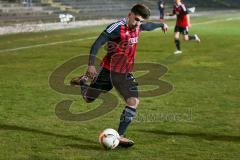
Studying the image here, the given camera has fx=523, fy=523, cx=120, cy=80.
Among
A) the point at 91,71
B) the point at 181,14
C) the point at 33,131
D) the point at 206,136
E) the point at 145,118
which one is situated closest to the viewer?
the point at 91,71

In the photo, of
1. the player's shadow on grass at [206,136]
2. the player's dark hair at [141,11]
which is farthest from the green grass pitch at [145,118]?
the player's dark hair at [141,11]

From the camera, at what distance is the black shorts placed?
7.63 meters

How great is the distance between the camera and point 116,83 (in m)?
7.75

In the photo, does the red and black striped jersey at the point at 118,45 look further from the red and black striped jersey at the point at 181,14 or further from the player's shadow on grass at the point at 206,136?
the red and black striped jersey at the point at 181,14

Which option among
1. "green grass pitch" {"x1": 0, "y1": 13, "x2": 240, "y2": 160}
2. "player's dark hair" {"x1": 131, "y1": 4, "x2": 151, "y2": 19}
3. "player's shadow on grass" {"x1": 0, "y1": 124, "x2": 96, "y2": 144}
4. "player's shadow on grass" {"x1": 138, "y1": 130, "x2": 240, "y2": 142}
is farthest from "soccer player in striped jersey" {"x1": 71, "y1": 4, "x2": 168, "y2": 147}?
"player's shadow on grass" {"x1": 138, "y1": 130, "x2": 240, "y2": 142}

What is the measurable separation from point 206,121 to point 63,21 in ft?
100

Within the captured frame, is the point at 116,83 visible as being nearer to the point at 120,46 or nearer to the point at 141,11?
the point at 120,46

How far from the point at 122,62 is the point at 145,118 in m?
2.03

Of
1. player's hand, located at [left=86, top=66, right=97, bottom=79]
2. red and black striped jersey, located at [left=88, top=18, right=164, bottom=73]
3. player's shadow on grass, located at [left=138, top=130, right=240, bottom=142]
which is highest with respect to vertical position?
red and black striped jersey, located at [left=88, top=18, right=164, bottom=73]

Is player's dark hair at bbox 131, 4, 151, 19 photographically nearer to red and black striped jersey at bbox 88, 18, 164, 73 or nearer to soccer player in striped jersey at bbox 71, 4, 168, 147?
soccer player in striped jersey at bbox 71, 4, 168, 147

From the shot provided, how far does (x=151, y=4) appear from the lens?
6131cm

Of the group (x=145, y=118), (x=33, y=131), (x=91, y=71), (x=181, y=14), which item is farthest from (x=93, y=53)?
(x=181, y=14)

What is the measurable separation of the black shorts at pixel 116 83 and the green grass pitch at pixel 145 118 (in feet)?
2.48

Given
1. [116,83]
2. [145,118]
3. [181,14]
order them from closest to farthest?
[116,83] → [145,118] → [181,14]
